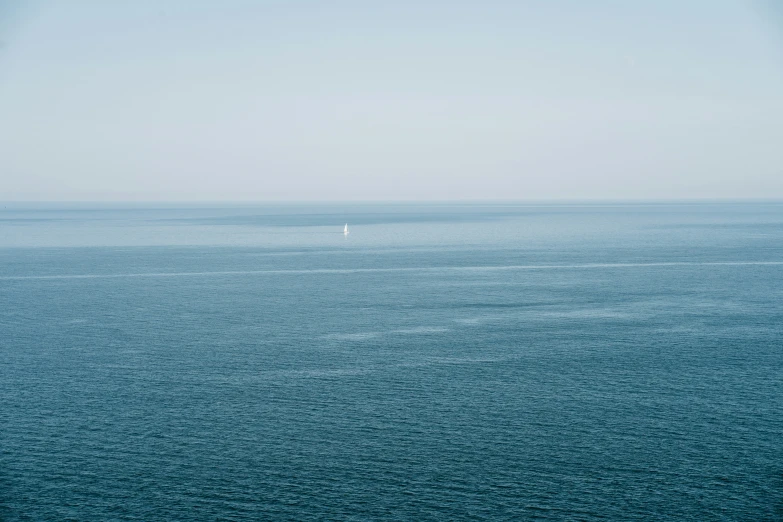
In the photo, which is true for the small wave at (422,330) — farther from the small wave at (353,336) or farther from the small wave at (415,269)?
the small wave at (415,269)

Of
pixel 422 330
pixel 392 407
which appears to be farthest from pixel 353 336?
pixel 392 407

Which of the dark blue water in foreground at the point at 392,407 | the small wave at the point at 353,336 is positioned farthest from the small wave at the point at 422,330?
the small wave at the point at 353,336

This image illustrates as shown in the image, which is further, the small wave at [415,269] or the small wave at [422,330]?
the small wave at [415,269]

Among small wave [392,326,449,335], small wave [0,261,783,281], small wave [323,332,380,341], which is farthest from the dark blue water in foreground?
small wave [0,261,783,281]

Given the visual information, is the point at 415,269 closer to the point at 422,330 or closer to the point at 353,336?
the point at 422,330

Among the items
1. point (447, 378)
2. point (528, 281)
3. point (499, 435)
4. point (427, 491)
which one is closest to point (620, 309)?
point (528, 281)

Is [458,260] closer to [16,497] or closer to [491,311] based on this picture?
[491,311]

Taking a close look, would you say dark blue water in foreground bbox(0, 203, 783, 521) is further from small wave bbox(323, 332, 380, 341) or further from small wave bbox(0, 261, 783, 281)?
small wave bbox(0, 261, 783, 281)

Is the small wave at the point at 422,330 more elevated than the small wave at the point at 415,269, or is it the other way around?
the small wave at the point at 415,269

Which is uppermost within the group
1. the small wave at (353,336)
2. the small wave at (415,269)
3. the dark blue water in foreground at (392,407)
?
the small wave at (415,269)
